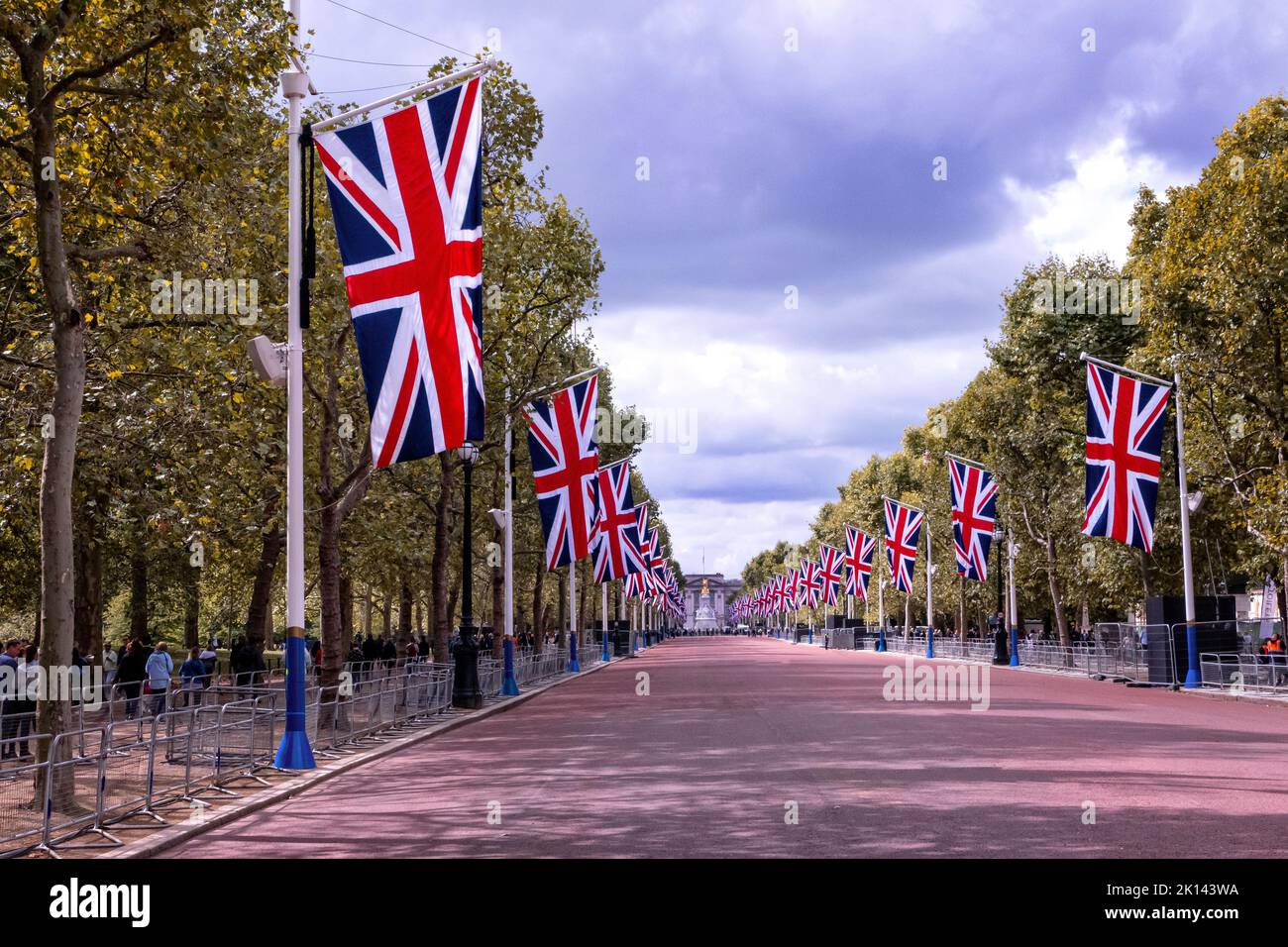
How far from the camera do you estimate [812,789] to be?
12.9 m

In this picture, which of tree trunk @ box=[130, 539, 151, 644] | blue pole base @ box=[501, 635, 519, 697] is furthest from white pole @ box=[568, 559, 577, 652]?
tree trunk @ box=[130, 539, 151, 644]

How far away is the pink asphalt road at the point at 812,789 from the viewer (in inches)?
390

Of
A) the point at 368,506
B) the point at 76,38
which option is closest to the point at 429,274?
the point at 76,38

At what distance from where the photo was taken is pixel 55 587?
12.5 m

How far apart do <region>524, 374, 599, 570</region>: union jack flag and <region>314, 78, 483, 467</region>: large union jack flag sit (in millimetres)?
15415

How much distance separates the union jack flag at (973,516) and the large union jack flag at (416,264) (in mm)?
34997

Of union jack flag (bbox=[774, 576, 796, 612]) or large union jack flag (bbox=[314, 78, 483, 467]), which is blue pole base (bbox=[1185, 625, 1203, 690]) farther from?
union jack flag (bbox=[774, 576, 796, 612])

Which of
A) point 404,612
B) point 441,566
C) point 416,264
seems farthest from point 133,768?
point 404,612

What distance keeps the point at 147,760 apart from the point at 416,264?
636 cm

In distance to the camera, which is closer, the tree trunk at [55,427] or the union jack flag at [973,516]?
the tree trunk at [55,427]

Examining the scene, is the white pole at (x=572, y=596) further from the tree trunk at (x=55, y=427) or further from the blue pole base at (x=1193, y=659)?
the tree trunk at (x=55, y=427)

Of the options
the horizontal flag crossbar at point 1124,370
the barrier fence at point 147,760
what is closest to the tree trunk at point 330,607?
the barrier fence at point 147,760

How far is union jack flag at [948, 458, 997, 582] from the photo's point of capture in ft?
153
